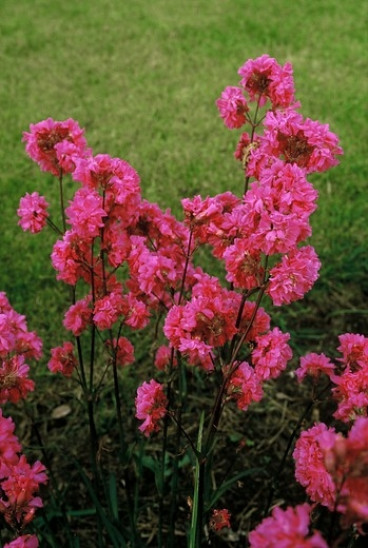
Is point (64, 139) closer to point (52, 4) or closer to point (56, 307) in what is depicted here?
point (56, 307)

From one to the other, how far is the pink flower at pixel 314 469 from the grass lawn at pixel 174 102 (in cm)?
117

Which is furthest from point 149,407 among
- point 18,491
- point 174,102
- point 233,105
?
point 174,102

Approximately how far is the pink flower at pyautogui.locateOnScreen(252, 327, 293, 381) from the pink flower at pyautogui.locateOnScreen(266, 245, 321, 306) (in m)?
0.19

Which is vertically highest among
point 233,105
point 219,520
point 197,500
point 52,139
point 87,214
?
point 233,105

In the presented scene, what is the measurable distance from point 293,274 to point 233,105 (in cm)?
62

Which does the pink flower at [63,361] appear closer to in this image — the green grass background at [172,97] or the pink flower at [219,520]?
the pink flower at [219,520]

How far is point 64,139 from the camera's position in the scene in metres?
1.72

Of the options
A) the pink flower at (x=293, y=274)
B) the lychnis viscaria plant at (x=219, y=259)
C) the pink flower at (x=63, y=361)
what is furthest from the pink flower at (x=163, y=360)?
the pink flower at (x=293, y=274)

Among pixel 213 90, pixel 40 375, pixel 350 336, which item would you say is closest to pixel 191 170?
pixel 213 90

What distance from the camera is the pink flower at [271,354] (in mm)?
1445

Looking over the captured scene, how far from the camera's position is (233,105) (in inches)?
67.2

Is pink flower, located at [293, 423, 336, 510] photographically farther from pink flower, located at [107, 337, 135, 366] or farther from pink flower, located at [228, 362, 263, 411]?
pink flower, located at [107, 337, 135, 366]

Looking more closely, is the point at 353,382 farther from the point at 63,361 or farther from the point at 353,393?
the point at 63,361

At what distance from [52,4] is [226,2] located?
1.61 meters
